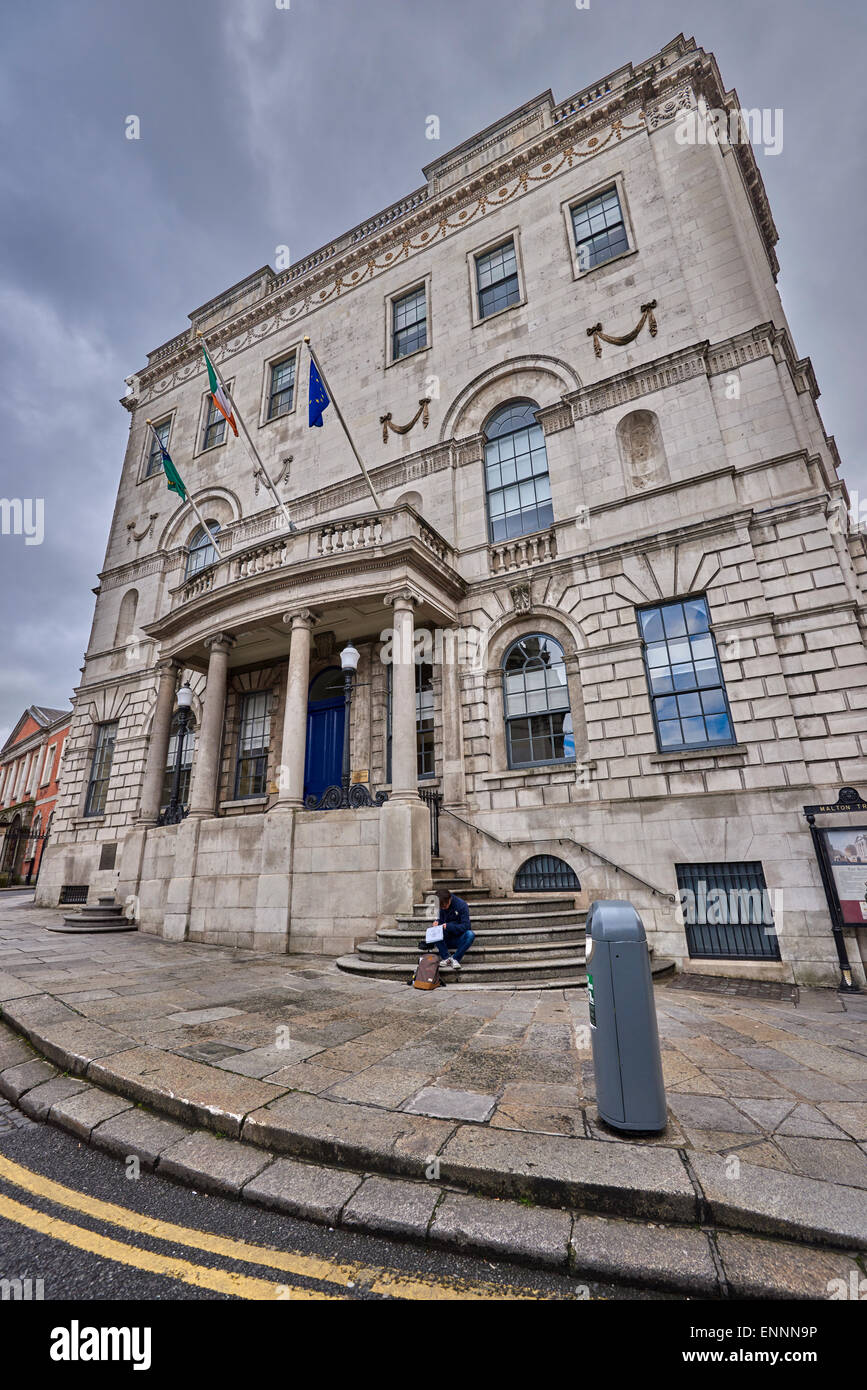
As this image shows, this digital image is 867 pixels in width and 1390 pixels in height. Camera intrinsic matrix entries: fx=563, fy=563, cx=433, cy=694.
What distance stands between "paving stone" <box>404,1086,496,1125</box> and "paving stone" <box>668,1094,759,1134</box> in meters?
1.19

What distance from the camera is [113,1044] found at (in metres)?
4.62

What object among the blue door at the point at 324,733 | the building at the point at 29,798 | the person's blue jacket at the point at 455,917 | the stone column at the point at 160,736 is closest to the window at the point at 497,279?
the blue door at the point at 324,733

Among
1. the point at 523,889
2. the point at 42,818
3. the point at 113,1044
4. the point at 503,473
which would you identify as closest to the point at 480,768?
the point at 523,889

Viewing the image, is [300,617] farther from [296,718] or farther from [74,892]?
[74,892]

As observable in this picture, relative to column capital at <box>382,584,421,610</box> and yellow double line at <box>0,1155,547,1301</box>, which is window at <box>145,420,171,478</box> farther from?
yellow double line at <box>0,1155,547,1301</box>

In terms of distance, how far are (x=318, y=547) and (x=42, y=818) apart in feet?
115

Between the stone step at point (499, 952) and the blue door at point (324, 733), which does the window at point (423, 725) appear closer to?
the blue door at point (324, 733)

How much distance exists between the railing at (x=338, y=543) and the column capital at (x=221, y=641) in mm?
1177

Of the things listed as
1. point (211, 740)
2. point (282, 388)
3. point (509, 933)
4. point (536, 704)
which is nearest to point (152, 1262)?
point (509, 933)

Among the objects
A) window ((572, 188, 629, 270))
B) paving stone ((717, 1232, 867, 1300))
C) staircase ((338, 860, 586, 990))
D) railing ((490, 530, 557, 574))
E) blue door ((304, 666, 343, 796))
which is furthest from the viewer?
blue door ((304, 666, 343, 796))

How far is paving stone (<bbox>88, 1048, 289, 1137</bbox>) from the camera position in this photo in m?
3.48

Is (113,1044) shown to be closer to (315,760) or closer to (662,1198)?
(662,1198)

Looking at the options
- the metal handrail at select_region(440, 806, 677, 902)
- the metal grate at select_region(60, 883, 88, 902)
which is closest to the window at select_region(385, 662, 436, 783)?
the metal handrail at select_region(440, 806, 677, 902)
